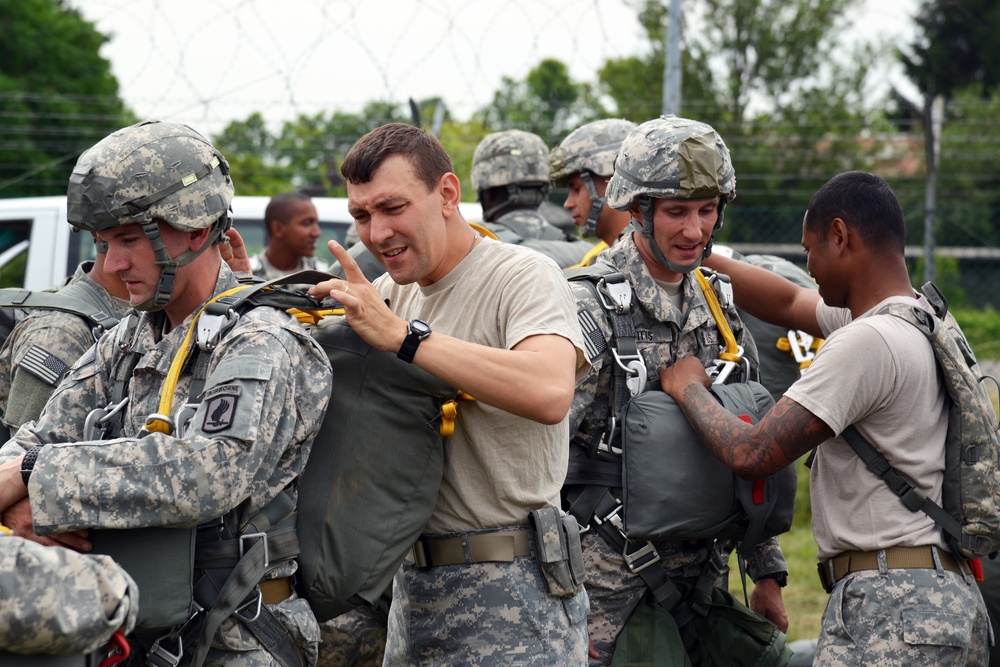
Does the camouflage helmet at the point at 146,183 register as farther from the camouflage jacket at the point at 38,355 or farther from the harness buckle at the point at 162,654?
the camouflage jacket at the point at 38,355

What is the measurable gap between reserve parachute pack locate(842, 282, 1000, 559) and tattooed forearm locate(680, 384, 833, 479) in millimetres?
169

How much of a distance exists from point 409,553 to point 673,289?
128 centimetres

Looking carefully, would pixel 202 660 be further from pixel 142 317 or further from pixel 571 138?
pixel 571 138

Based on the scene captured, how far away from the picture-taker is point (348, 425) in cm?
263

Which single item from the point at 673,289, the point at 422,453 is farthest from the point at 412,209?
the point at 673,289

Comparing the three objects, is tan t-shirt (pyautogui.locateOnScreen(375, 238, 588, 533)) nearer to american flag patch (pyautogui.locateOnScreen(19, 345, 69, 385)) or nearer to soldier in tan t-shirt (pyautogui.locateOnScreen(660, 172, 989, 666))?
soldier in tan t-shirt (pyautogui.locateOnScreen(660, 172, 989, 666))

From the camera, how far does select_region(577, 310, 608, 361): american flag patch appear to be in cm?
326

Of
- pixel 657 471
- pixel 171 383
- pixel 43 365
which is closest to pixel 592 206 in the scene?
pixel 657 471

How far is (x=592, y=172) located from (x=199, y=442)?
2.83 meters

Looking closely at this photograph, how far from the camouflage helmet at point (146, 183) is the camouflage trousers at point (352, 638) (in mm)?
2045

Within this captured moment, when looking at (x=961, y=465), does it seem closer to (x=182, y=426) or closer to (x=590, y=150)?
(x=182, y=426)

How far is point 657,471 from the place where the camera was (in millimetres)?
3268

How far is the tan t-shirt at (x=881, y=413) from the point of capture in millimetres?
3053

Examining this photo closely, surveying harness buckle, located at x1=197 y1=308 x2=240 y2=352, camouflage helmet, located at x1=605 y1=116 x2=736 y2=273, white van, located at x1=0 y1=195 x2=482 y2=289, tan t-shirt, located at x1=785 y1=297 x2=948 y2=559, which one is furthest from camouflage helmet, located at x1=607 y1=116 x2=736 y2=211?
white van, located at x1=0 y1=195 x2=482 y2=289
